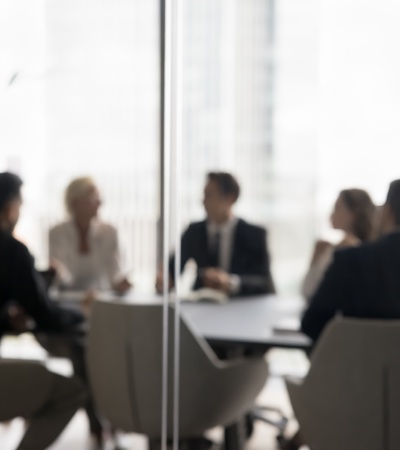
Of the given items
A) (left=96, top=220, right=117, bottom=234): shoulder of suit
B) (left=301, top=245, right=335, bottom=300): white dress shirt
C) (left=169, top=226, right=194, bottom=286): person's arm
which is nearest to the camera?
(left=301, top=245, right=335, bottom=300): white dress shirt

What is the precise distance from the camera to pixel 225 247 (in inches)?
107

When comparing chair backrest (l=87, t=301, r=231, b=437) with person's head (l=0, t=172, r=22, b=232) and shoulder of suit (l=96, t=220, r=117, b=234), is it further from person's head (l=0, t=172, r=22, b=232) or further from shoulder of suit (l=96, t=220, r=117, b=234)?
person's head (l=0, t=172, r=22, b=232)

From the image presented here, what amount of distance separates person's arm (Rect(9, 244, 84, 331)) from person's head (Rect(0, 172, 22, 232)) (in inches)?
3.7

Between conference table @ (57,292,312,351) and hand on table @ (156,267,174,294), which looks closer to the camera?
conference table @ (57,292,312,351)

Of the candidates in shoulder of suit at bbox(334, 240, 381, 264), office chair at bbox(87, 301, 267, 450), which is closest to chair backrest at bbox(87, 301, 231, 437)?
office chair at bbox(87, 301, 267, 450)

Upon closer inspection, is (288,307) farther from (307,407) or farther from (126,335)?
(126,335)

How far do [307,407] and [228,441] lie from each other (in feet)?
1.28

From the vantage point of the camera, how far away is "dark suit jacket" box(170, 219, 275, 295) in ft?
8.77

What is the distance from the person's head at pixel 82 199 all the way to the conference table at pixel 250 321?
12.2 inches

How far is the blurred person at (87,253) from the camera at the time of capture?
9.37ft

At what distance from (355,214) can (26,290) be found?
1184 mm

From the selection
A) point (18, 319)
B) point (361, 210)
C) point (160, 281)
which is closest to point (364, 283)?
point (361, 210)

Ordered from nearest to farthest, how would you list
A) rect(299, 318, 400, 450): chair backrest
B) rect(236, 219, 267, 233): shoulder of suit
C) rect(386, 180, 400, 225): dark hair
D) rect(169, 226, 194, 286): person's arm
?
rect(299, 318, 400, 450): chair backrest → rect(386, 180, 400, 225): dark hair → rect(236, 219, 267, 233): shoulder of suit → rect(169, 226, 194, 286): person's arm

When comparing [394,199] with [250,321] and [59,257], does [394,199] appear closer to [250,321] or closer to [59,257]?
[250,321]
